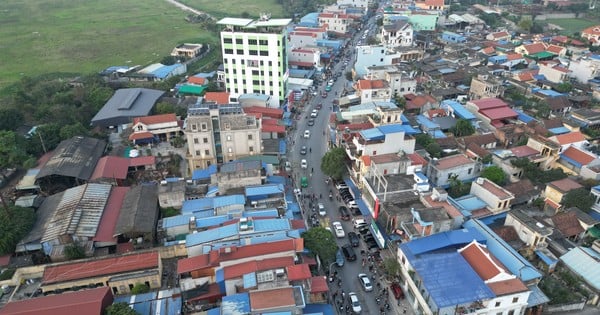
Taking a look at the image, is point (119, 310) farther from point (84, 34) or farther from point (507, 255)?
point (84, 34)

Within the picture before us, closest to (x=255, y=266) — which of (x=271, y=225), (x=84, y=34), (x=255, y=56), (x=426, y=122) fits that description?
(x=271, y=225)

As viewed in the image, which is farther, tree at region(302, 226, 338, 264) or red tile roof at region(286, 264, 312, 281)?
tree at region(302, 226, 338, 264)

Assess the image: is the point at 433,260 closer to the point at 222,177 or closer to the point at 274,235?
the point at 274,235

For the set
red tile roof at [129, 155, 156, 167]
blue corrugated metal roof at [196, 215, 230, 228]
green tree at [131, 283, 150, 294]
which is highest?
blue corrugated metal roof at [196, 215, 230, 228]

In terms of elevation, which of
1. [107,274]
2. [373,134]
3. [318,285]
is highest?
[373,134]

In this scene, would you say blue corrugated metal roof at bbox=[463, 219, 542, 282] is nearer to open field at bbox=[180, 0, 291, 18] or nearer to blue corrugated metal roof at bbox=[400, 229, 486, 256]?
blue corrugated metal roof at bbox=[400, 229, 486, 256]

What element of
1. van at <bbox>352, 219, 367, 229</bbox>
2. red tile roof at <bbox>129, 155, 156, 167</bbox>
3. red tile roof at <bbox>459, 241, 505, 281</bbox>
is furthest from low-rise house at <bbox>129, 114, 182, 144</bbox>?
red tile roof at <bbox>459, 241, 505, 281</bbox>

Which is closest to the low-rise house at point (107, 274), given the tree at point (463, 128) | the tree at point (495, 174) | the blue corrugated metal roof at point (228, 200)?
the blue corrugated metal roof at point (228, 200)
